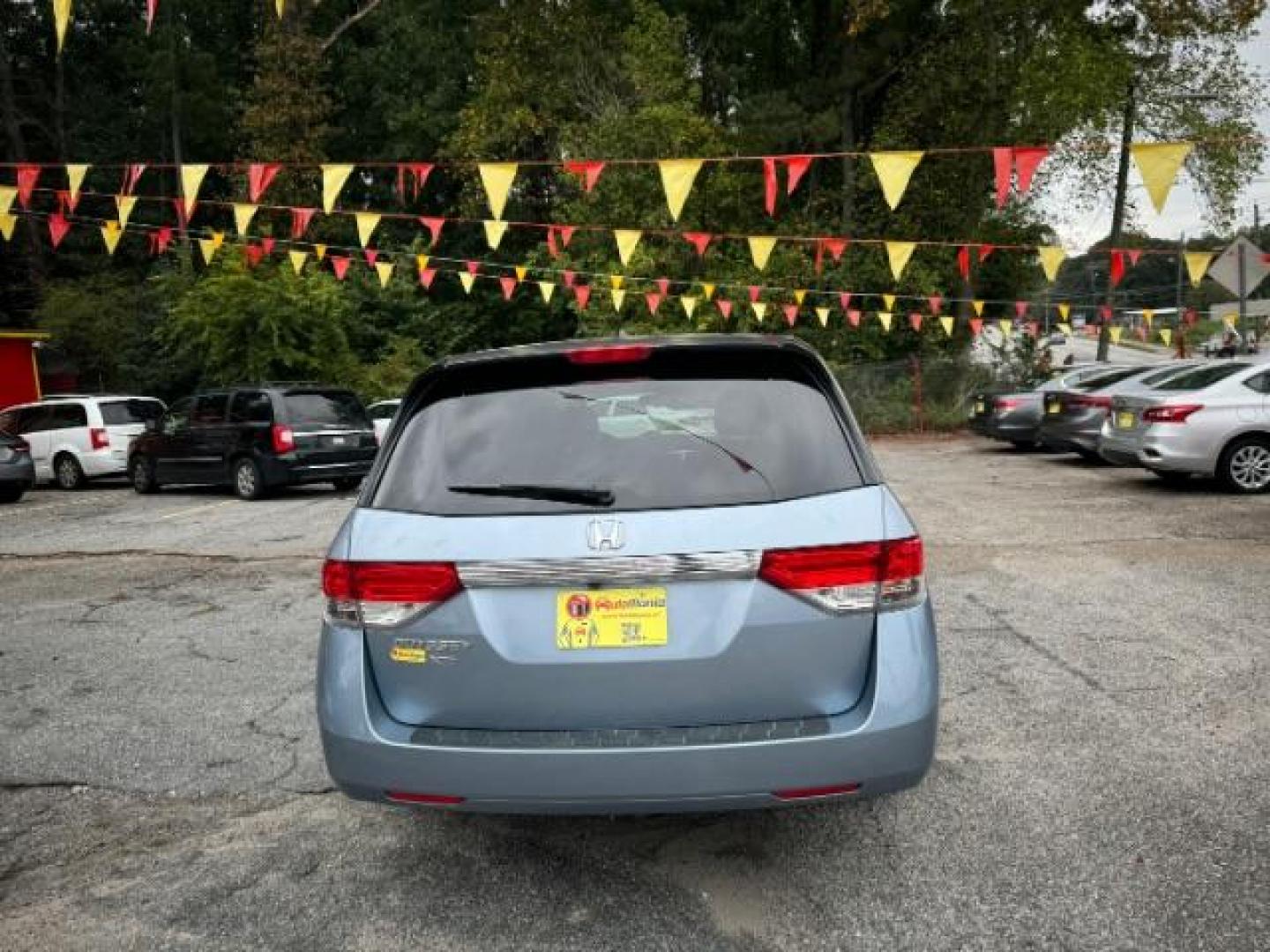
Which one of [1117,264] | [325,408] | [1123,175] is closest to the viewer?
[325,408]

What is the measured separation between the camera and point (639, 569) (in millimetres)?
2582

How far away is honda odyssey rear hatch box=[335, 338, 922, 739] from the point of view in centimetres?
260

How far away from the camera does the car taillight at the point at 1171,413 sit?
1125cm

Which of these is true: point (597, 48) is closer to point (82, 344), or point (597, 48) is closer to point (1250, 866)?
point (82, 344)

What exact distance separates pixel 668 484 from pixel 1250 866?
213cm

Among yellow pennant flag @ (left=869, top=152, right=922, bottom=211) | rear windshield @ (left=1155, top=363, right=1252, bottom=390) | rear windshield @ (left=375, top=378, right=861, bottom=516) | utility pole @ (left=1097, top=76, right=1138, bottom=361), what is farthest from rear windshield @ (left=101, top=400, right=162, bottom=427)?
utility pole @ (left=1097, top=76, right=1138, bottom=361)

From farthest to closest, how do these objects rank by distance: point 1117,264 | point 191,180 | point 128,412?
point 1117,264
point 128,412
point 191,180

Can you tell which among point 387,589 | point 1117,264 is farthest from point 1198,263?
point 387,589

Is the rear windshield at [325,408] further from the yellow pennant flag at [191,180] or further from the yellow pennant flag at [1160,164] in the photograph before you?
the yellow pennant flag at [1160,164]

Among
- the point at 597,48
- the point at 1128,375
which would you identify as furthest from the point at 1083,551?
the point at 597,48

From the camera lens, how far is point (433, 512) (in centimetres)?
279

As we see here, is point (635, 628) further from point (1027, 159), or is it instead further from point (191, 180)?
point (191, 180)

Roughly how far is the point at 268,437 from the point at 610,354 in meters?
12.6

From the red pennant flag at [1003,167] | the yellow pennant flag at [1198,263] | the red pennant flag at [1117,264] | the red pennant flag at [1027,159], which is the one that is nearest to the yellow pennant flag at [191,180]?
the red pennant flag at [1003,167]
